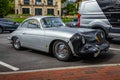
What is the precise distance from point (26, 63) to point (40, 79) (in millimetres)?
1771

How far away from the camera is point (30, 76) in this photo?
6398 millimetres

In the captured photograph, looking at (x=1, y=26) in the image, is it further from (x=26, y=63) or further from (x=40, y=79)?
(x=40, y=79)

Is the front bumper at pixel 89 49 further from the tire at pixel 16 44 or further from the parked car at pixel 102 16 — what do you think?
the parked car at pixel 102 16

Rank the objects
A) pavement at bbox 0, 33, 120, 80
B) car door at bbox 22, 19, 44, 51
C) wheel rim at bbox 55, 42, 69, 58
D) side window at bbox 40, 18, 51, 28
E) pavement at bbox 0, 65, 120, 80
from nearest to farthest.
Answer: pavement at bbox 0, 65, 120, 80, pavement at bbox 0, 33, 120, 80, wheel rim at bbox 55, 42, 69, 58, car door at bbox 22, 19, 44, 51, side window at bbox 40, 18, 51, 28

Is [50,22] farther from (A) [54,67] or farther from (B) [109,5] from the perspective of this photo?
(B) [109,5]

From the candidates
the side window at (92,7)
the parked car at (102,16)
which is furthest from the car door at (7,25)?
the side window at (92,7)

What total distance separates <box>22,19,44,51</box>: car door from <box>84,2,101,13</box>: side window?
3.24m

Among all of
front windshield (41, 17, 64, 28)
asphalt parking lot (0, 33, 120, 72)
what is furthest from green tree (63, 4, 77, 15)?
asphalt parking lot (0, 33, 120, 72)

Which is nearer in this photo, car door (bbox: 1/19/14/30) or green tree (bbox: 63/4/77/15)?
car door (bbox: 1/19/14/30)

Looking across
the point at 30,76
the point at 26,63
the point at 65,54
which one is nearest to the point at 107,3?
the point at 65,54

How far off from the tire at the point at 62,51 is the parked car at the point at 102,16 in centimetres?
383

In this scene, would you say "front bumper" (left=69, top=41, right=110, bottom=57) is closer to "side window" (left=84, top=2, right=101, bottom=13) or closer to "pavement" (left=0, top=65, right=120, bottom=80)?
"pavement" (left=0, top=65, right=120, bottom=80)

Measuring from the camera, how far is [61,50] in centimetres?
808

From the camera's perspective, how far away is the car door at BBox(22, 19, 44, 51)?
28.7 ft
